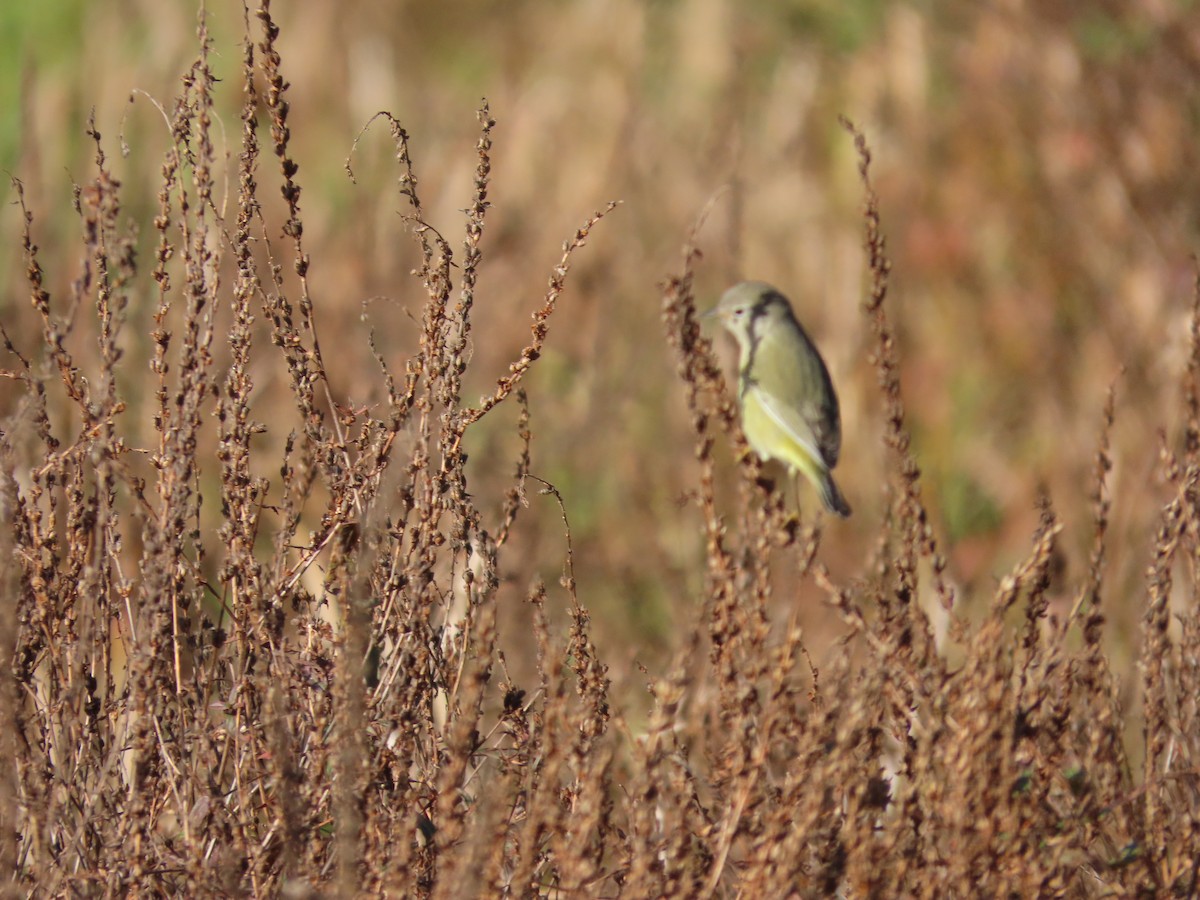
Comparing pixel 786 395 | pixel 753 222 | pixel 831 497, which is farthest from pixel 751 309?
pixel 753 222

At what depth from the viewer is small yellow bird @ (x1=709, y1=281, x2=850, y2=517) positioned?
3510 millimetres

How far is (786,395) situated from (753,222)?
421 cm

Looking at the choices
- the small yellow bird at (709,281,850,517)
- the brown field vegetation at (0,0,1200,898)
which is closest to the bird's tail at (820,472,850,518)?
the small yellow bird at (709,281,850,517)

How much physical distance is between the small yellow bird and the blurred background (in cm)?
72

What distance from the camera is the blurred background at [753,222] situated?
227 inches

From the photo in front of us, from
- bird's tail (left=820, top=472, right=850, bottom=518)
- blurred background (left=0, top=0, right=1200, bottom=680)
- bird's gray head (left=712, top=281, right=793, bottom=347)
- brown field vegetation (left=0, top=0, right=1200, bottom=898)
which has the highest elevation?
blurred background (left=0, top=0, right=1200, bottom=680)

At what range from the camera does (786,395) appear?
3500 mm

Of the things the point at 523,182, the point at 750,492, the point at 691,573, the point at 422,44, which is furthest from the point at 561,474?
the point at 422,44

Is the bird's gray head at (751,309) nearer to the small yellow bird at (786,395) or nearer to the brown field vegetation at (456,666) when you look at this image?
the small yellow bird at (786,395)

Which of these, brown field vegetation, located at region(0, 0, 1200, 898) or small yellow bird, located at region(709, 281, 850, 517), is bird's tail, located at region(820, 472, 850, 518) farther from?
brown field vegetation, located at region(0, 0, 1200, 898)

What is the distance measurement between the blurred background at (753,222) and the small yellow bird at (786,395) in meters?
0.72

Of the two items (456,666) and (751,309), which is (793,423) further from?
(456,666)

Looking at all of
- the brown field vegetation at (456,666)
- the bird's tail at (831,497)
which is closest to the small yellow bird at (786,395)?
the bird's tail at (831,497)

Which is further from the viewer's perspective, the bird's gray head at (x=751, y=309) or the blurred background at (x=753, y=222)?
the blurred background at (x=753, y=222)
